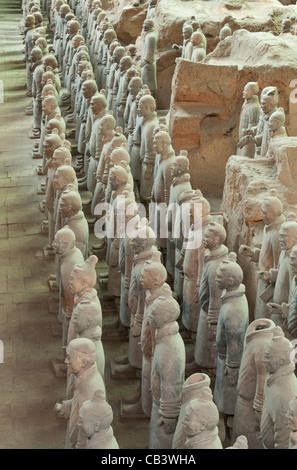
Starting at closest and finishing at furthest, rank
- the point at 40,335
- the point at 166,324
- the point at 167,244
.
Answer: the point at 166,324 → the point at 40,335 → the point at 167,244

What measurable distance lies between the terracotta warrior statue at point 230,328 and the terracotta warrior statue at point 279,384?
768 millimetres

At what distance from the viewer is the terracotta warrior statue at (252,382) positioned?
17.7ft

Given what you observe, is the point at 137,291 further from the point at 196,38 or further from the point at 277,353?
the point at 196,38

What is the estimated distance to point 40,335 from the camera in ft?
24.3

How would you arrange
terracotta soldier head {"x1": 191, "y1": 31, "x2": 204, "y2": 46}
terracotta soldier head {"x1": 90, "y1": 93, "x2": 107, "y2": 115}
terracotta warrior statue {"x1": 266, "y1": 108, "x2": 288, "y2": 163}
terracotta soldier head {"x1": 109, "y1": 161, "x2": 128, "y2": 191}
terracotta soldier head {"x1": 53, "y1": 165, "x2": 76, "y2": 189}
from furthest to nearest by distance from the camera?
terracotta soldier head {"x1": 191, "y1": 31, "x2": 204, "y2": 46}
terracotta soldier head {"x1": 90, "y1": 93, "x2": 107, "y2": 115}
terracotta warrior statue {"x1": 266, "y1": 108, "x2": 288, "y2": 163}
terracotta soldier head {"x1": 53, "y1": 165, "x2": 76, "y2": 189}
terracotta soldier head {"x1": 109, "y1": 161, "x2": 128, "y2": 191}

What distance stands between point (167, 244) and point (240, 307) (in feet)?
7.53

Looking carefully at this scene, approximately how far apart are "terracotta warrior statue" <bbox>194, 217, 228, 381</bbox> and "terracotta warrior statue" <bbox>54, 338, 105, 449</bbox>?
1317 mm

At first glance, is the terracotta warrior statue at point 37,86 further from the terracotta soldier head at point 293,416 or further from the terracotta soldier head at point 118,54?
the terracotta soldier head at point 293,416

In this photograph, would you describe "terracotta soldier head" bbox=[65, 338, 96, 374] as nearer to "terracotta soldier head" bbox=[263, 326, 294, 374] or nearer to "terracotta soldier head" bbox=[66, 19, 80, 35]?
"terracotta soldier head" bbox=[263, 326, 294, 374]

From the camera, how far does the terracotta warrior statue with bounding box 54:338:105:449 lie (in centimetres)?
514

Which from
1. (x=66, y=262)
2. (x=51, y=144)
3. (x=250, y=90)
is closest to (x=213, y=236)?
(x=66, y=262)

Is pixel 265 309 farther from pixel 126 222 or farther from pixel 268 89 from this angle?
pixel 268 89

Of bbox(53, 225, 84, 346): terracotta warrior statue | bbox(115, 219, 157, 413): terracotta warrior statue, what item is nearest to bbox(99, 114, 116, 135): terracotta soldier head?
bbox(53, 225, 84, 346): terracotta warrior statue

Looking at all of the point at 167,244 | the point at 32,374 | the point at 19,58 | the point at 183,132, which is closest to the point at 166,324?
the point at 32,374
